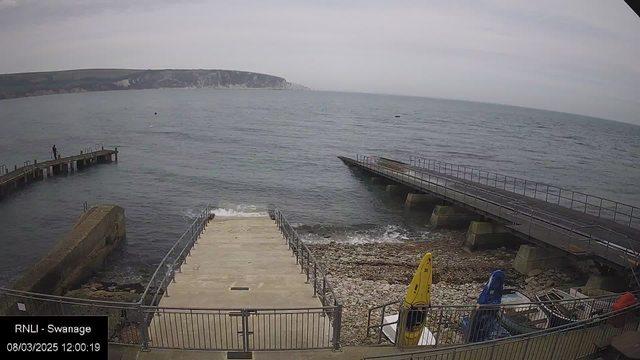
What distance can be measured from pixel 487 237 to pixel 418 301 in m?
16.8

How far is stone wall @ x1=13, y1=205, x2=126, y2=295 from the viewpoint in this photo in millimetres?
16047

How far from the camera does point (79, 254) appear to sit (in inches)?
742

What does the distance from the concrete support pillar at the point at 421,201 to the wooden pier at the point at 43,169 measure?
34205 mm

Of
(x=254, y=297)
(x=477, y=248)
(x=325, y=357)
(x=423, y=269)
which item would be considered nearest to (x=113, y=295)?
(x=254, y=297)

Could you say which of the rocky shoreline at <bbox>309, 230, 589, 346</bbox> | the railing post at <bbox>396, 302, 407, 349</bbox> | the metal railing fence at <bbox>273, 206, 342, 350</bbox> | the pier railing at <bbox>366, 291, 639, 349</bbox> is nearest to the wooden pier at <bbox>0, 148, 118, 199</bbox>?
the metal railing fence at <bbox>273, 206, 342, 350</bbox>

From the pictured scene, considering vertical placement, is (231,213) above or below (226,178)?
below

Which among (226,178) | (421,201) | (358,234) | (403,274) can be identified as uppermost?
(421,201)

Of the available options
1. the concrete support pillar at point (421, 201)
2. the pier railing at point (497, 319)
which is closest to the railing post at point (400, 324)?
the pier railing at point (497, 319)

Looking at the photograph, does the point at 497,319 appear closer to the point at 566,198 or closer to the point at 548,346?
the point at 548,346

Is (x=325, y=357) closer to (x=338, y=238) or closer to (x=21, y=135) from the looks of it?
(x=338, y=238)

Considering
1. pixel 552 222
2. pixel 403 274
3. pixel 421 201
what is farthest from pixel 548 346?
pixel 421 201

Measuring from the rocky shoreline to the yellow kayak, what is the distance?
144 inches

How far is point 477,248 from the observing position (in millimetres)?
23609

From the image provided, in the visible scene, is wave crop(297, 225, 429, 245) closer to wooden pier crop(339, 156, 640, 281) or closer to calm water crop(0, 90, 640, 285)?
calm water crop(0, 90, 640, 285)
